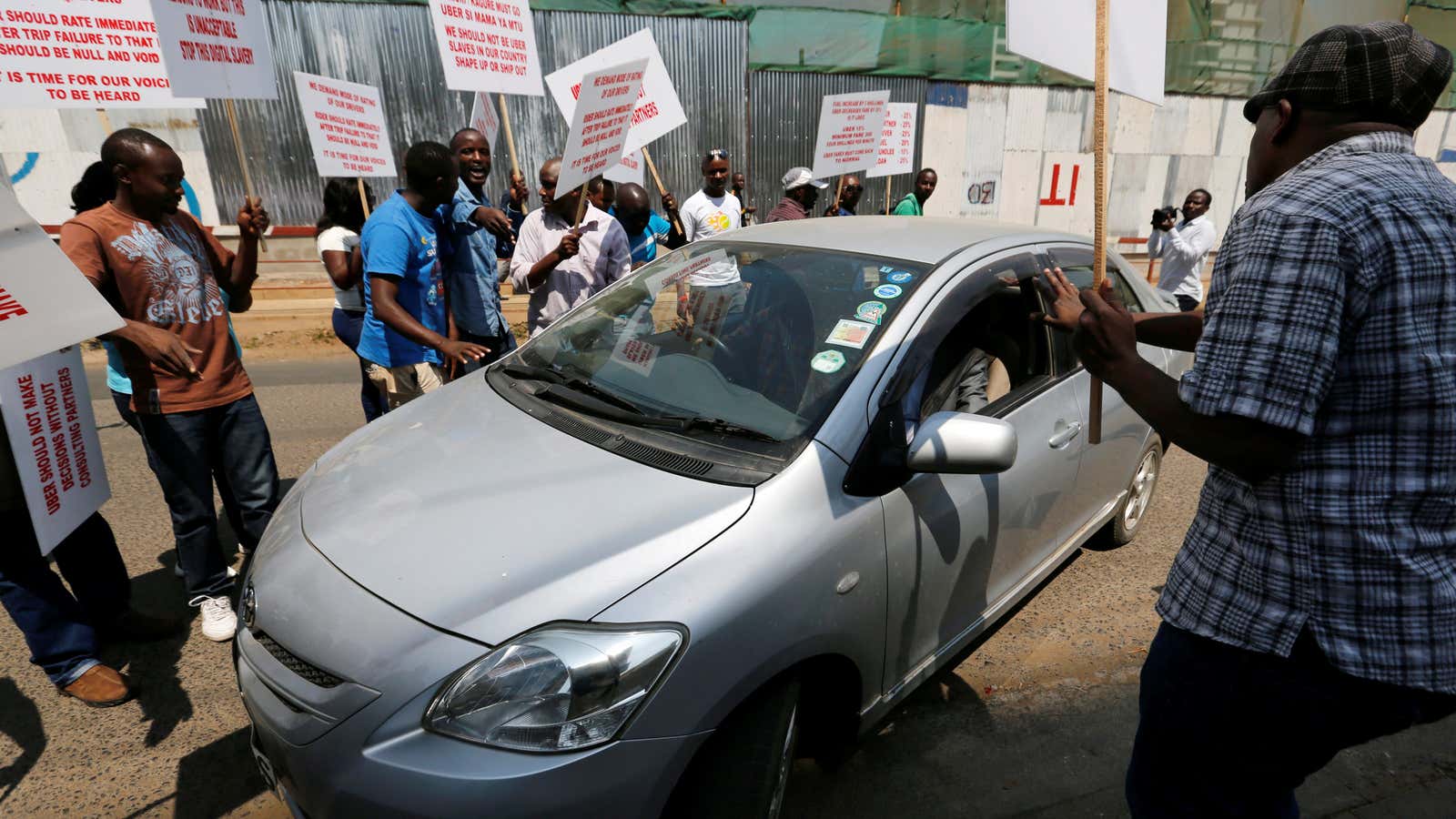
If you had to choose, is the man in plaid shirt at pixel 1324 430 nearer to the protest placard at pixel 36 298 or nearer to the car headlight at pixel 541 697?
the car headlight at pixel 541 697

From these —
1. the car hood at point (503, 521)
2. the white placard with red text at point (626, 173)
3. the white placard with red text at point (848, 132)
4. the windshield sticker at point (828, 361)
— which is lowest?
the car hood at point (503, 521)

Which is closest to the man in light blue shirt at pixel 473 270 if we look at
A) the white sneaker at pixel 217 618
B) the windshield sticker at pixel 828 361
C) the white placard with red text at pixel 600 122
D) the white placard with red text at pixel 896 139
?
the white placard with red text at pixel 600 122

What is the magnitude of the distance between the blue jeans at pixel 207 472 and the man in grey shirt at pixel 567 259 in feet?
5.43

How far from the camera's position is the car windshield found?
2289 millimetres

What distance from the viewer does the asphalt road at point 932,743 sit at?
2.33 metres

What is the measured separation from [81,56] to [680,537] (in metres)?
3.28

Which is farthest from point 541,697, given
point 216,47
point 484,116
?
point 484,116

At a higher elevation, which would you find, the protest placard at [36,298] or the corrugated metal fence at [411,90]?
the corrugated metal fence at [411,90]

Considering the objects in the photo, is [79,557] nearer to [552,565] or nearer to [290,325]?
[552,565]

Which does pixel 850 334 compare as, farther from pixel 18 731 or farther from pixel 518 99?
pixel 518 99

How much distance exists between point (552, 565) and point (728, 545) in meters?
0.41

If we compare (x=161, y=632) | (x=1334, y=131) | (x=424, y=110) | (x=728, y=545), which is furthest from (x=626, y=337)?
(x=424, y=110)

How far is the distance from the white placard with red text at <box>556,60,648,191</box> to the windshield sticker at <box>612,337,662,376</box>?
150 cm

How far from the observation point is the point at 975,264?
103 inches
